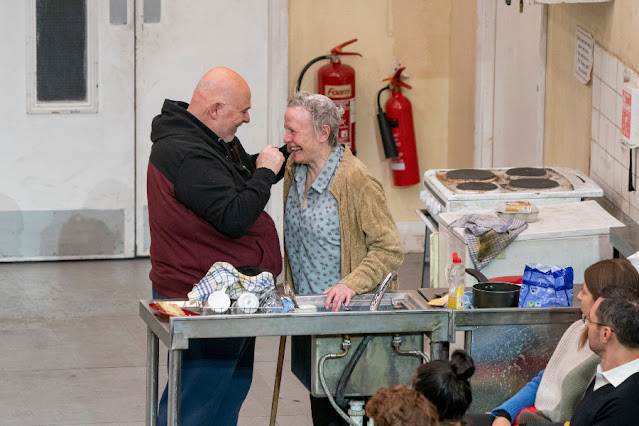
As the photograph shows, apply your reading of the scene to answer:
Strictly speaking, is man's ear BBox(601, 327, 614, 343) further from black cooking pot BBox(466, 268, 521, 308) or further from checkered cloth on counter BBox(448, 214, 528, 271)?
checkered cloth on counter BBox(448, 214, 528, 271)

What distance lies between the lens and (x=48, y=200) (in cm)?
777

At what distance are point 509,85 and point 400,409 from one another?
4694mm

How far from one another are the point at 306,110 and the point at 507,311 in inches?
43.4

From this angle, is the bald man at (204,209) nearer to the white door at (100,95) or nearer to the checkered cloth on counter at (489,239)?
the checkered cloth on counter at (489,239)

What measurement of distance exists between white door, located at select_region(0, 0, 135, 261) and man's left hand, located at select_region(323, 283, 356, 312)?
404cm

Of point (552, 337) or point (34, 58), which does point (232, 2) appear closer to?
point (34, 58)

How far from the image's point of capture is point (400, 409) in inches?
115

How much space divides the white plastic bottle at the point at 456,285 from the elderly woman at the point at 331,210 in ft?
0.72

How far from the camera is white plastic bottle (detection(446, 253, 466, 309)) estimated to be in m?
3.98

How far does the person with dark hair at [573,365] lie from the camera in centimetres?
370

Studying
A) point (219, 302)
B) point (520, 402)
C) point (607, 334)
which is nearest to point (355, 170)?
point (219, 302)

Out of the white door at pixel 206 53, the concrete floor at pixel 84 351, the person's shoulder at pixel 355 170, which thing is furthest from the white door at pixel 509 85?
the person's shoulder at pixel 355 170

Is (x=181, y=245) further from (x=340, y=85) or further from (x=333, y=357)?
(x=340, y=85)

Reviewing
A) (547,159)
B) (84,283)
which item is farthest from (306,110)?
(84,283)
